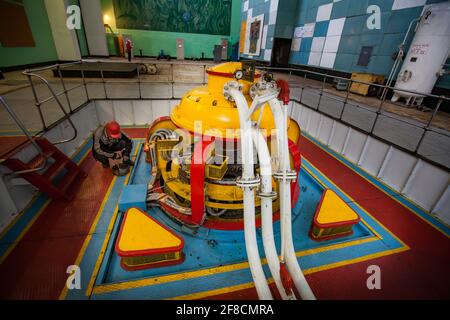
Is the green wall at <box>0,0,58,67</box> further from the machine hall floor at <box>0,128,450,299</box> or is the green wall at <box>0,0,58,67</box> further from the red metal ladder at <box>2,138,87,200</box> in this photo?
the machine hall floor at <box>0,128,450,299</box>

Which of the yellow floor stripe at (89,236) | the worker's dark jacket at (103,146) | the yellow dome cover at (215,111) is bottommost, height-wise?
the yellow floor stripe at (89,236)

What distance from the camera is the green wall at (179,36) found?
1848 centimetres

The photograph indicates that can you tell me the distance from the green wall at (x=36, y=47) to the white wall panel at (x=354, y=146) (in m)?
12.9

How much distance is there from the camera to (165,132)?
11.7 ft

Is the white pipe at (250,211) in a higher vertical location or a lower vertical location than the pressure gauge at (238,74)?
lower

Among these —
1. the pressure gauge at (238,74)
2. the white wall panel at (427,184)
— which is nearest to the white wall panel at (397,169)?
the white wall panel at (427,184)

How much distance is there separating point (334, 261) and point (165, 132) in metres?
3.13

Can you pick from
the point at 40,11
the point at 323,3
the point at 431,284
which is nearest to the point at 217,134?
the point at 431,284

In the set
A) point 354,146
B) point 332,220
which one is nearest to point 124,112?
point 332,220

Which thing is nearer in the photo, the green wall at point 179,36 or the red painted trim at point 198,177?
the red painted trim at point 198,177

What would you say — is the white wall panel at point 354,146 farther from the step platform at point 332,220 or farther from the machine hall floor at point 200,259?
the step platform at point 332,220

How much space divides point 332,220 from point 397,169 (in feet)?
7.97

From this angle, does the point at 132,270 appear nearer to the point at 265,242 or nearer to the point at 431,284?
the point at 265,242

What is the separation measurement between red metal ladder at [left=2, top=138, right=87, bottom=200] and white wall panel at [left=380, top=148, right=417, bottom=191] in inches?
237
